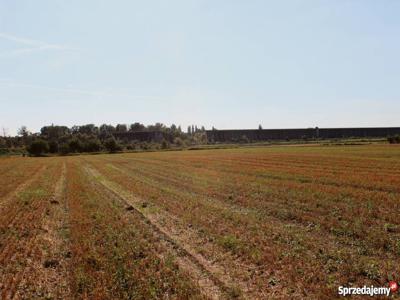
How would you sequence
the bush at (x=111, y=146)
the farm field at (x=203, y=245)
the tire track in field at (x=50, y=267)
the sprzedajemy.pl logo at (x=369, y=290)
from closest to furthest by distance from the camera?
the sprzedajemy.pl logo at (x=369, y=290)
the farm field at (x=203, y=245)
the tire track in field at (x=50, y=267)
the bush at (x=111, y=146)

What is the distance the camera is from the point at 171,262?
31.1ft

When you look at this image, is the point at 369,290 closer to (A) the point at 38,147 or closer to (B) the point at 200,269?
(B) the point at 200,269

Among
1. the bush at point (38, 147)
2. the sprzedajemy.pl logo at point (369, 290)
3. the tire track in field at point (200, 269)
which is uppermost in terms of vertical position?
the bush at point (38, 147)

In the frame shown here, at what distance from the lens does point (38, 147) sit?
125250mm

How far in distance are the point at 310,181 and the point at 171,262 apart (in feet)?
58.4

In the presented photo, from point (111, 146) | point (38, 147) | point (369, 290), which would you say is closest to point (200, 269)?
point (369, 290)

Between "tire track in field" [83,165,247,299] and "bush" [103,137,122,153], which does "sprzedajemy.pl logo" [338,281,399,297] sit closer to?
"tire track in field" [83,165,247,299]

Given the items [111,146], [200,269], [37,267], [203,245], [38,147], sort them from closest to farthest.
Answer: [200,269] → [37,267] → [203,245] → [38,147] → [111,146]

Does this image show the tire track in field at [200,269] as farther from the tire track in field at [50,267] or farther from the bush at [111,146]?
the bush at [111,146]

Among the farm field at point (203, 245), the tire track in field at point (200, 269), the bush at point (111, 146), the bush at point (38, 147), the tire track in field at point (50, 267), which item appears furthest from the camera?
the bush at point (111, 146)

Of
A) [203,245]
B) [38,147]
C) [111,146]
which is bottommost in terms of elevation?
[203,245]

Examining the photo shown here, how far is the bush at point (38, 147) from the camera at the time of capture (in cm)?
12462

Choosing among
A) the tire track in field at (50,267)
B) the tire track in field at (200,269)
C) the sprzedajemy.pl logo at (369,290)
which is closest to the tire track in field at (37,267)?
the tire track in field at (50,267)

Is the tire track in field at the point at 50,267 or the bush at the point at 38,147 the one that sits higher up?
the bush at the point at 38,147
